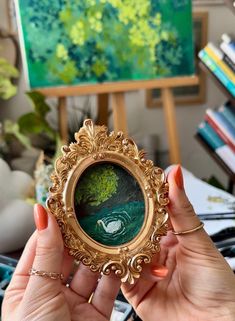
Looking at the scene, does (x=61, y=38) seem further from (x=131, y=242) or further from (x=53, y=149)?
(x=131, y=242)

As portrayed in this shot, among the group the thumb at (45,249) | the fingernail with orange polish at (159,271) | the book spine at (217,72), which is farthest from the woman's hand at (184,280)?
the book spine at (217,72)

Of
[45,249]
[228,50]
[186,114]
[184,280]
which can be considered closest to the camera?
[45,249]

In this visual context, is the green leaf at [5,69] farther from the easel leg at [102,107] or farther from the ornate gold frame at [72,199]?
the ornate gold frame at [72,199]

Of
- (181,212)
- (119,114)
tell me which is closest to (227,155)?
(119,114)

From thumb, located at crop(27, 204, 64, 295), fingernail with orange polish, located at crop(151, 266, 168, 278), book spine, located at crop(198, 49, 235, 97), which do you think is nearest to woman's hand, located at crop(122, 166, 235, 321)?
fingernail with orange polish, located at crop(151, 266, 168, 278)

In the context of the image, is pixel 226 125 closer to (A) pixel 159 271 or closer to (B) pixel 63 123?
(B) pixel 63 123

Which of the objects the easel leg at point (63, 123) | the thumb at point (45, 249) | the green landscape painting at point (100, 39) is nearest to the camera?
the thumb at point (45, 249)

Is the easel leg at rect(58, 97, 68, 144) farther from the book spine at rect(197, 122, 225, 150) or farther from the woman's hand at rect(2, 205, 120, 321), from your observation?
the woman's hand at rect(2, 205, 120, 321)
